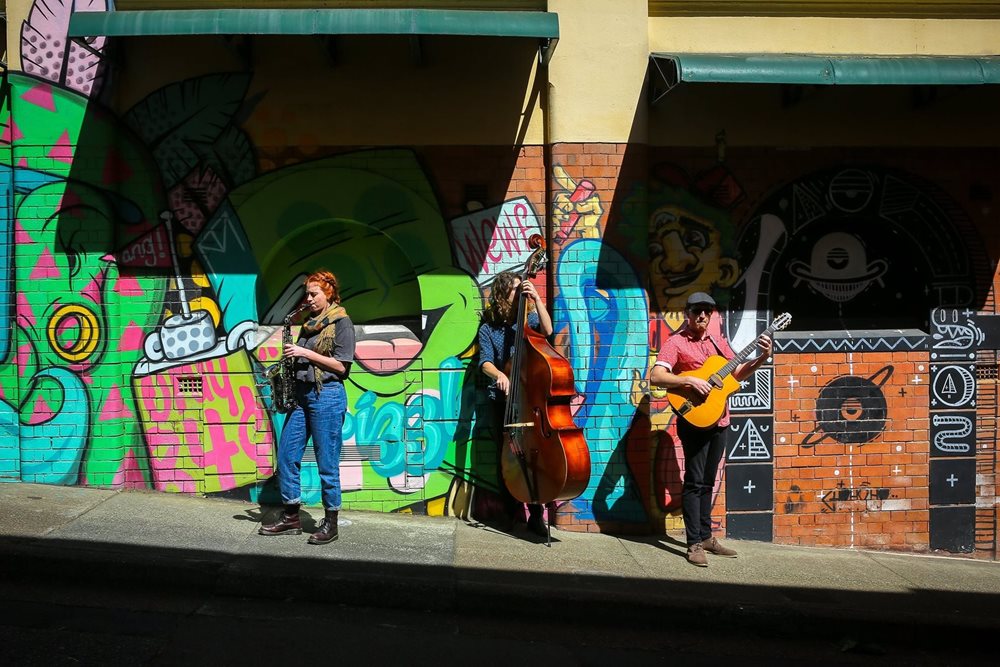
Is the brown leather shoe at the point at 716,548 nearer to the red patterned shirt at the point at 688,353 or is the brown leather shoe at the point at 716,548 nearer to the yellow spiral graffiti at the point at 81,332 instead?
the red patterned shirt at the point at 688,353

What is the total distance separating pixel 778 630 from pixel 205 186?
488 cm

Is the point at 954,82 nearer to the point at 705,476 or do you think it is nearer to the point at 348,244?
the point at 705,476

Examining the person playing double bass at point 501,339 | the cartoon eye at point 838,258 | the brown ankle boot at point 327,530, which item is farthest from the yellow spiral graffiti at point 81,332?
the cartoon eye at point 838,258

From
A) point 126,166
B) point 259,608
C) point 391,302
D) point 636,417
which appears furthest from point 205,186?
point 636,417

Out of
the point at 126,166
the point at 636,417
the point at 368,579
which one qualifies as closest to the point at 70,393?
the point at 126,166

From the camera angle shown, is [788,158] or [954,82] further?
[788,158]

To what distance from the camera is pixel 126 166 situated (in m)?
6.38

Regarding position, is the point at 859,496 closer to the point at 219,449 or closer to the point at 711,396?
the point at 711,396

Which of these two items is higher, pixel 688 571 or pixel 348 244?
pixel 348 244


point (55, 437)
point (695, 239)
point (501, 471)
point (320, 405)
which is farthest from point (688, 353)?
point (55, 437)

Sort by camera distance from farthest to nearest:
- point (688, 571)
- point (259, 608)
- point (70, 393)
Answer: point (70, 393)
point (688, 571)
point (259, 608)

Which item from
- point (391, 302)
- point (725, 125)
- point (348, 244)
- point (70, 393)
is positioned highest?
point (725, 125)

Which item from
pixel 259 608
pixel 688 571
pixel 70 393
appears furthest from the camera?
pixel 70 393

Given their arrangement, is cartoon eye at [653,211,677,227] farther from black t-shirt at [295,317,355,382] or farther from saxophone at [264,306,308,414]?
saxophone at [264,306,308,414]
